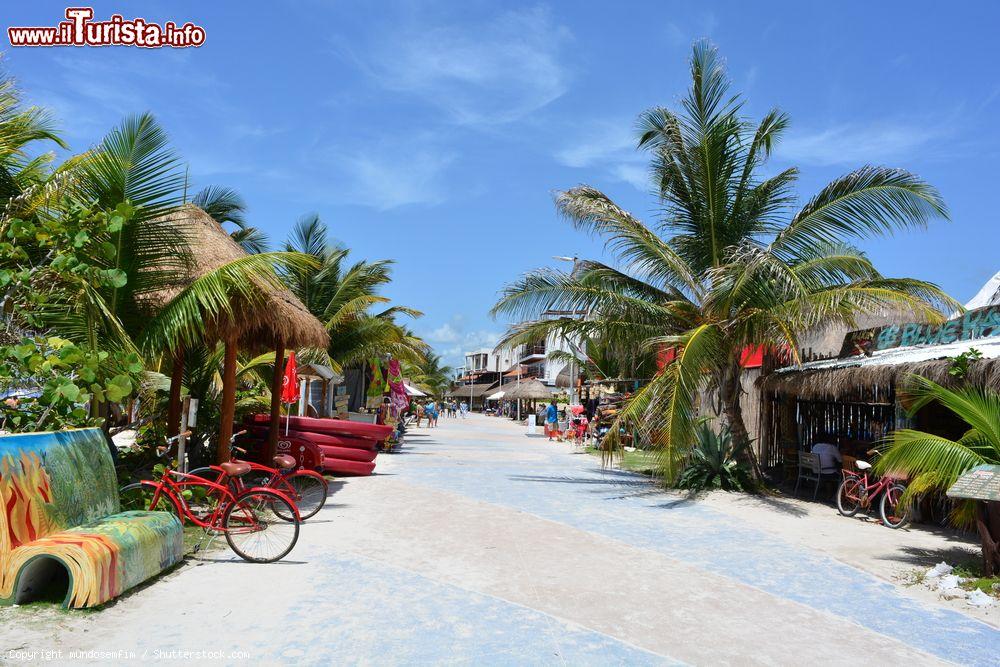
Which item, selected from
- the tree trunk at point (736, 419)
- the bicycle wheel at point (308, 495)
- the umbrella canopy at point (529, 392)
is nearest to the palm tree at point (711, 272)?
the tree trunk at point (736, 419)

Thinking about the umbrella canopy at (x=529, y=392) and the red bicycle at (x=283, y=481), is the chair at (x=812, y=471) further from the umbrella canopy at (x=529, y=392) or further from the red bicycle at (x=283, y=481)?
the umbrella canopy at (x=529, y=392)

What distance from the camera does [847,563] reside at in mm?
7781

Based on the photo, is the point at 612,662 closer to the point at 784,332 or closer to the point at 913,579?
the point at 913,579

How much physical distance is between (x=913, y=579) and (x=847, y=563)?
75cm

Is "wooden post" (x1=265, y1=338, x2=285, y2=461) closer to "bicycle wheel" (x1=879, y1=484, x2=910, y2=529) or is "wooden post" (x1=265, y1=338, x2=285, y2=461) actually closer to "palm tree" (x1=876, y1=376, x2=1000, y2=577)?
"palm tree" (x1=876, y1=376, x2=1000, y2=577)

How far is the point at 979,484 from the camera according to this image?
22.0 ft

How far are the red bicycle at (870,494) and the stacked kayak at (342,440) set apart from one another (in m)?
7.84

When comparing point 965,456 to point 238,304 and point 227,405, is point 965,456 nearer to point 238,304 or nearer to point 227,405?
point 238,304

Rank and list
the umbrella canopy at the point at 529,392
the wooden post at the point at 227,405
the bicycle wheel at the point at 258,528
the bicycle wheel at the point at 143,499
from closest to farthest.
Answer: the bicycle wheel at the point at 258,528 < the bicycle wheel at the point at 143,499 < the wooden post at the point at 227,405 < the umbrella canopy at the point at 529,392

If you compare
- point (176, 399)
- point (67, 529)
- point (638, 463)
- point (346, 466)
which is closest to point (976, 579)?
point (67, 529)

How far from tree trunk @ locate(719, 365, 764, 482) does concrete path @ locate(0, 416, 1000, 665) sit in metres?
3.80

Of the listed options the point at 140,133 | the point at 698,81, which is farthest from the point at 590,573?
the point at 698,81

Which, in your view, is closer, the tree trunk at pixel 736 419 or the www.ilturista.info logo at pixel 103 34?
the www.ilturista.info logo at pixel 103 34

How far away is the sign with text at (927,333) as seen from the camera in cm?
1084
